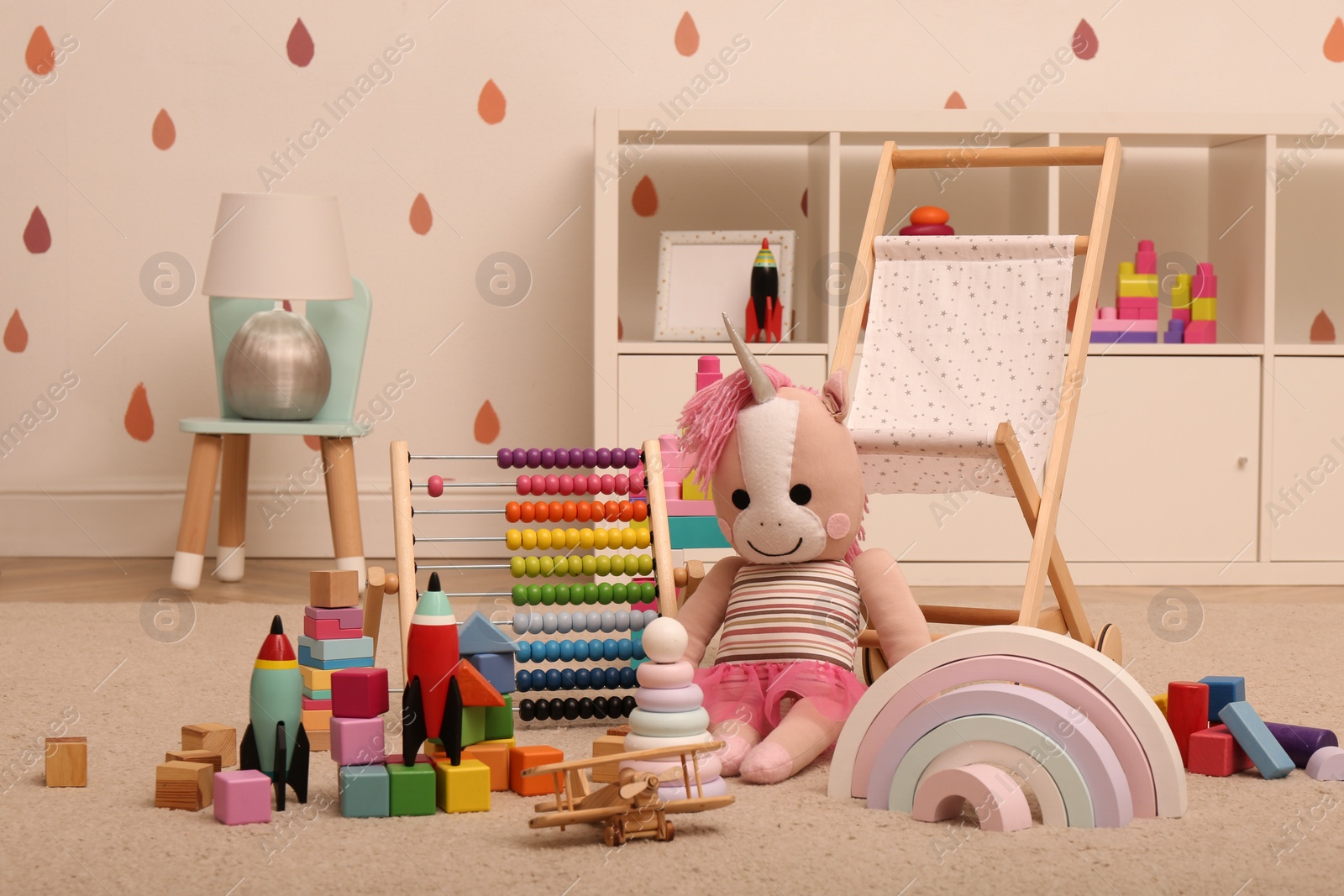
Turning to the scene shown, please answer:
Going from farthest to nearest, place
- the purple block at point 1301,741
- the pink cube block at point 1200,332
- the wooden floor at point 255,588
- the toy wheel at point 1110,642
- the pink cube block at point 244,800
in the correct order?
1. the pink cube block at point 1200,332
2. the wooden floor at point 255,588
3. the toy wheel at point 1110,642
4. the purple block at point 1301,741
5. the pink cube block at point 244,800

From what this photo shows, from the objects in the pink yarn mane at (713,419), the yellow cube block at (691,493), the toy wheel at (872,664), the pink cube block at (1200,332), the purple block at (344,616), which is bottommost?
the toy wheel at (872,664)

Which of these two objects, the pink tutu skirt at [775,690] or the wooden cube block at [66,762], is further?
the pink tutu skirt at [775,690]

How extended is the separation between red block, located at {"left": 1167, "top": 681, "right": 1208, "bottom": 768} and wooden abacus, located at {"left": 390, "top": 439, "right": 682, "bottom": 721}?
0.61m

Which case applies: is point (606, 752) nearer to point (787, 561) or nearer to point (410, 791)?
point (410, 791)

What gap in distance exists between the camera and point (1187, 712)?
150 cm

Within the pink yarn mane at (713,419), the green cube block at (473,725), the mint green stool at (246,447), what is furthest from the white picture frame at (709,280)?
the green cube block at (473,725)

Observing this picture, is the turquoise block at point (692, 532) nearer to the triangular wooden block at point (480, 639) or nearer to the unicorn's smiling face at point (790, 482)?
the unicorn's smiling face at point (790, 482)

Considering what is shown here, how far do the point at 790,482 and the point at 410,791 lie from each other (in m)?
0.58

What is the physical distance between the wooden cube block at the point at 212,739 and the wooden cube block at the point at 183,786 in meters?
0.09

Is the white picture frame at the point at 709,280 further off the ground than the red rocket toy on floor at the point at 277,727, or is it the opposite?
the white picture frame at the point at 709,280

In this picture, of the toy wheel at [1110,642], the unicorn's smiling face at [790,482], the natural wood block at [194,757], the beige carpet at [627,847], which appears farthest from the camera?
the toy wheel at [1110,642]

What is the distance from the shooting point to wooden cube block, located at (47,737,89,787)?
1.36 meters

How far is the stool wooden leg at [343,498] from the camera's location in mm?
2746

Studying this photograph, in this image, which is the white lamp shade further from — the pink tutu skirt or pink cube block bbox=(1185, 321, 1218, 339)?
pink cube block bbox=(1185, 321, 1218, 339)
